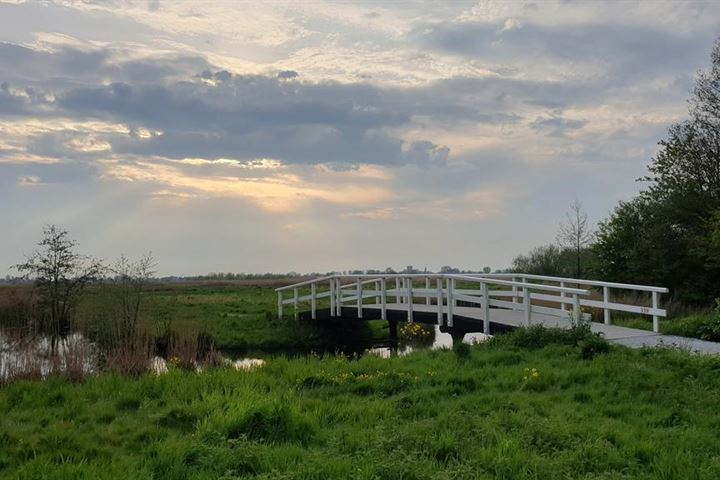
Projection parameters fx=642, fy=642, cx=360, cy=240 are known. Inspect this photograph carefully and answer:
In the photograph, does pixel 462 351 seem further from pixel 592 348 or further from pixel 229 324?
pixel 229 324

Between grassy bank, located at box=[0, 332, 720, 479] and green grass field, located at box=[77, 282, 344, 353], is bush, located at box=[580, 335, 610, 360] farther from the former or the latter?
green grass field, located at box=[77, 282, 344, 353]

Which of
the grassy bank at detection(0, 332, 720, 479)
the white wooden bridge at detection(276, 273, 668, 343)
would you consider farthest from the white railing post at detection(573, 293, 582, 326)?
the grassy bank at detection(0, 332, 720, 479)

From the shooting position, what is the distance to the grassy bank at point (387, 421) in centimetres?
600

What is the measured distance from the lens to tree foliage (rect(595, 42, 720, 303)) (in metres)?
24.5

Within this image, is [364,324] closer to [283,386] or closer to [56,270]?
[56,270]

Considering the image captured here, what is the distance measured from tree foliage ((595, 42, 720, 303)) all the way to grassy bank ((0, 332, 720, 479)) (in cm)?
1577

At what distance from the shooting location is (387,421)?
7570 millimetres

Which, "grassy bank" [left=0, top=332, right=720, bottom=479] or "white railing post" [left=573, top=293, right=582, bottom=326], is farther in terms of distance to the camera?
"white railing post" [left=573, top=293, right=582, bottom=326]

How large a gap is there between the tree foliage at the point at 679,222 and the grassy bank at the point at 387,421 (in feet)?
51.7

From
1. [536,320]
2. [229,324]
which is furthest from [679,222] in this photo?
[229,324]

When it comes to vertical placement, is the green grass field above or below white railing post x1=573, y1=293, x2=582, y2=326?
below

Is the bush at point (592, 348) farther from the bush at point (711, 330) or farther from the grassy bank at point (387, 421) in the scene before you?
the bush at point (711, 330)

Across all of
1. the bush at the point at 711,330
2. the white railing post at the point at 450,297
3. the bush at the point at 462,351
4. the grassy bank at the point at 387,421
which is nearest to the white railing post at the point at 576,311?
the grassy bank at the point at 387,421

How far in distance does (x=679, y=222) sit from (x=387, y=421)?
22.5 metres
